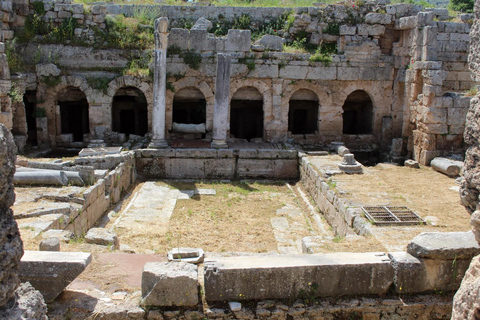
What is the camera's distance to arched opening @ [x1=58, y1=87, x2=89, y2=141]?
17328mm

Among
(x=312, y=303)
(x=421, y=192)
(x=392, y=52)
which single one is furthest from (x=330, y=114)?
(x=312, y=303)

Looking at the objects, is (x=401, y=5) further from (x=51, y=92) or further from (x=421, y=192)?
(x=51, y=92)

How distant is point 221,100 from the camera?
50.8ft

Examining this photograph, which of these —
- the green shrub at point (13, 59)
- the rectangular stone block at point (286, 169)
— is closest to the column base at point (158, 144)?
the rectangular stone block at point (286, 169)

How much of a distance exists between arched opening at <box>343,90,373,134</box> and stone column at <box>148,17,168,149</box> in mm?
7482

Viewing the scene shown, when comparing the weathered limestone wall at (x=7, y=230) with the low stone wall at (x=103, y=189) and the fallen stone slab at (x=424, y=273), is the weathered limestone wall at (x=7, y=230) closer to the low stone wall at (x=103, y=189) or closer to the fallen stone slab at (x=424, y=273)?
the fallen stone slab at (x=424, y=273)

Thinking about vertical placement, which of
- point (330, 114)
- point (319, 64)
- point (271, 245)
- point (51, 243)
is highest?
point (319, 64)

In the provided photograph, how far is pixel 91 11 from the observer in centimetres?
1703

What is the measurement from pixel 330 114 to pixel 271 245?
9.17 m

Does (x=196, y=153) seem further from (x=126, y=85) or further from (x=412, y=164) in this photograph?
(x=412, y=164)

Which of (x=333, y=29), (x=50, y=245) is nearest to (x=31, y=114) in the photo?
(x=333, y=29)

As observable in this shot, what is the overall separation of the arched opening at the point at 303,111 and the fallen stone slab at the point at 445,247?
470 inches

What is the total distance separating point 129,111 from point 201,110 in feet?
9.80

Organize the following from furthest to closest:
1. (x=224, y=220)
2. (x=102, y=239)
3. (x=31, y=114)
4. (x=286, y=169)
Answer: (x=31, y=114), (x=286, y=169), (x=224, y=220), (x=102, y=239)
